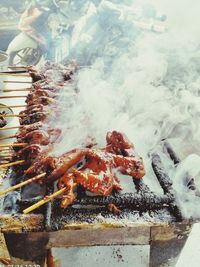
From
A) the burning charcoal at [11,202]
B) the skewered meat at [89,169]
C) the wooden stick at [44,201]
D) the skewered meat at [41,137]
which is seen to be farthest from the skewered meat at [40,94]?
the wooden stick at [44,201]

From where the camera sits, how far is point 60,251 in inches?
161

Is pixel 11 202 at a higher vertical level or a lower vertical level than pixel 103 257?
higher

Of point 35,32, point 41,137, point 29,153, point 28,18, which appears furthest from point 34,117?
point 28,18

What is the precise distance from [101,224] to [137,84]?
313cm

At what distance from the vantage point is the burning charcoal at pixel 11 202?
99.9 inches

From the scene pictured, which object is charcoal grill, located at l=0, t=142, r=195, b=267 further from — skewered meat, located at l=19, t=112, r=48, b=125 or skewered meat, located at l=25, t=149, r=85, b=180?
skewered meat, located at l=19, t=112, r=48, b=125

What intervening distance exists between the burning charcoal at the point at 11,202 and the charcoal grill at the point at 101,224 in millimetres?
28

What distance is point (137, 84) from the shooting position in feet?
16.7

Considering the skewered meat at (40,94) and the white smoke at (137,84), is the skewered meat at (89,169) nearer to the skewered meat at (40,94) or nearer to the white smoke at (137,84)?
the white smoke at (137,84)

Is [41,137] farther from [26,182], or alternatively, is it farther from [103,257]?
[103,257]

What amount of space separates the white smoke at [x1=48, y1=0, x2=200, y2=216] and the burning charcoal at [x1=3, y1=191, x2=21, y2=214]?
0.67 m

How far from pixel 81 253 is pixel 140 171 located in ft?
6.23

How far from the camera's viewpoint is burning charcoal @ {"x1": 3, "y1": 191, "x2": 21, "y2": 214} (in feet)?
8.32

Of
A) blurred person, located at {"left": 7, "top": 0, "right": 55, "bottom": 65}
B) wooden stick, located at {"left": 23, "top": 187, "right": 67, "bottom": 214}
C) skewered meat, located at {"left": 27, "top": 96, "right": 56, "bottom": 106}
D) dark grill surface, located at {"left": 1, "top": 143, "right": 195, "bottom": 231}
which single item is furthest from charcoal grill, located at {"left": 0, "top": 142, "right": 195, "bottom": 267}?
blurred person, located at {"left": 7, "top": 0, "right": 55, "bottom": 65}
